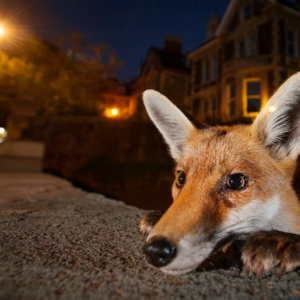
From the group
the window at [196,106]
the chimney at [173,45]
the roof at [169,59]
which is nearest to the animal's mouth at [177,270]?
the window at [196,106]

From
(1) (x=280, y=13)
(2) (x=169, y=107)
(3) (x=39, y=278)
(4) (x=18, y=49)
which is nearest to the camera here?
(3) (x=39, y=278)

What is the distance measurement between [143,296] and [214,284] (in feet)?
1.18

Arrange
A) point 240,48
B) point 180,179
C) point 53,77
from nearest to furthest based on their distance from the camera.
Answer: point 180,179 < point 53,77 < point 240,48

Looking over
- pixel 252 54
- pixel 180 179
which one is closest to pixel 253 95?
pixel 252 54

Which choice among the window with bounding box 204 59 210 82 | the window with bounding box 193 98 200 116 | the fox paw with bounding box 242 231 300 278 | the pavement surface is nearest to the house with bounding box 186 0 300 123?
the window with bounding box 204 59 210 82

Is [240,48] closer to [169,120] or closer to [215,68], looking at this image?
[215,68]

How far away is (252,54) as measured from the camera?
19531mm

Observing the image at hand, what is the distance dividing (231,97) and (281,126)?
721 inches

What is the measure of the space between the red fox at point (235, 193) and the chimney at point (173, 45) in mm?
28258

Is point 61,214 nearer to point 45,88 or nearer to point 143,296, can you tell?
point 143,296

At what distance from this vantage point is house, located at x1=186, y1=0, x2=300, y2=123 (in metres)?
18.1

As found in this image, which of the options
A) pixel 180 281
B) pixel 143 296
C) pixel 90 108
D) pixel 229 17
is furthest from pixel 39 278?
pixel 229 17

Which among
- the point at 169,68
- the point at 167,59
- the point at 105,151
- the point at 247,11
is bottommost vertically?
the point at 105,151

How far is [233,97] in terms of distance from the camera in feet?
63.7
